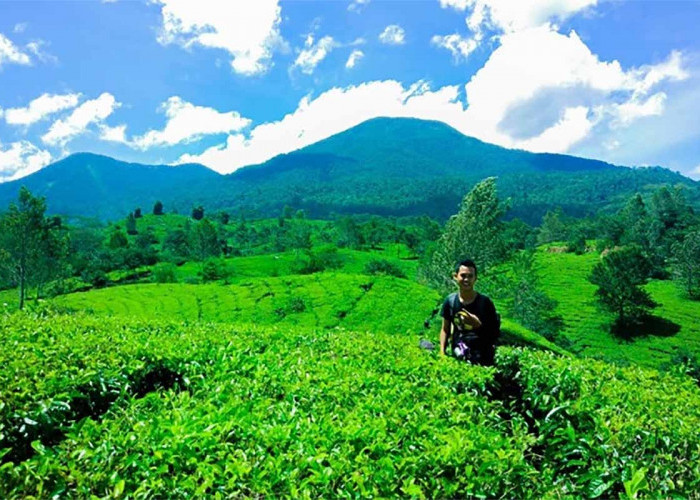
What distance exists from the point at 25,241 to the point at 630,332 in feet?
228

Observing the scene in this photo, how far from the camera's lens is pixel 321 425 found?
427 cm

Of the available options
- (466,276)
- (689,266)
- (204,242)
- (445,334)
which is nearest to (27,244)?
(445,334)

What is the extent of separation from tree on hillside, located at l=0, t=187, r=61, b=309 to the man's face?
145 ft

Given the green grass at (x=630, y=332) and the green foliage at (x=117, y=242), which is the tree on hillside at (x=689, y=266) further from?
the green foliage at (x=117, y=242)

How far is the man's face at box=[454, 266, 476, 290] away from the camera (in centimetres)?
735

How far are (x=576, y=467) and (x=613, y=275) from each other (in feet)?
224

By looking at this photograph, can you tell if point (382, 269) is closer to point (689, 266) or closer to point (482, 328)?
point (689, 266)

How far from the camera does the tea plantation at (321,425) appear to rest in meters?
3.40

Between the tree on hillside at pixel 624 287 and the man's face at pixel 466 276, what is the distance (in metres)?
63.4

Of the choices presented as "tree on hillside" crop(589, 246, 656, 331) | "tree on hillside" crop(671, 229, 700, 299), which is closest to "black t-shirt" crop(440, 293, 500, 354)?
"tree on hillside" crop(589, 246, 656, 331)

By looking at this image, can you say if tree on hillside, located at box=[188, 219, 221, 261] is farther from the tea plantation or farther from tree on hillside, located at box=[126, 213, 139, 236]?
the tea plantation

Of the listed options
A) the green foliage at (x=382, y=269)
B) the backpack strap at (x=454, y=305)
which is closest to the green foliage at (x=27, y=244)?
the backpack strap at (x=454, y=305)

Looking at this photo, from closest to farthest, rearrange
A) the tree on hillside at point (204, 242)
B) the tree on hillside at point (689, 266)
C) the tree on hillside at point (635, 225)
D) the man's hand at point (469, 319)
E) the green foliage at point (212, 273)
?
the man's hand at point (469, 319) < the green foliage at point (212, 273) < the tree on hillside at point (689, 266) < the tree on hillside at point (204, 242) < the tree on hillside at point (635, 225)

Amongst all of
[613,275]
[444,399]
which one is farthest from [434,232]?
[444,399]
